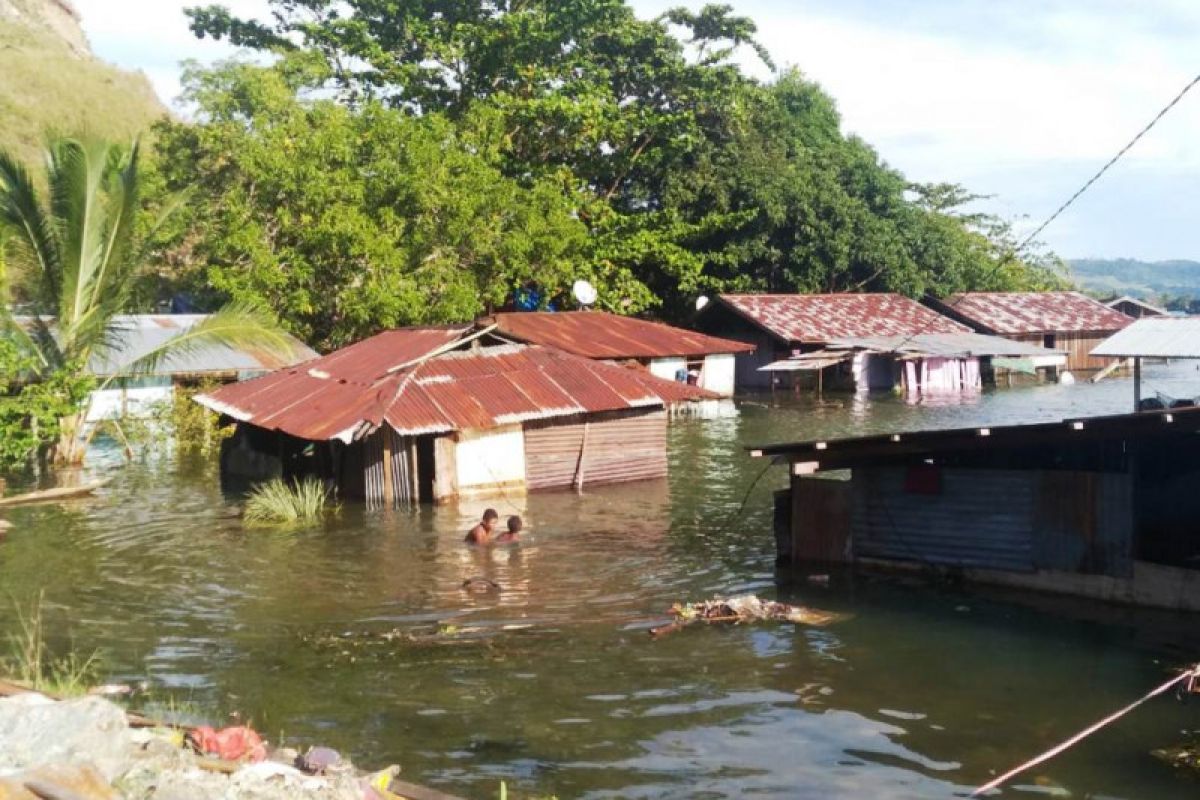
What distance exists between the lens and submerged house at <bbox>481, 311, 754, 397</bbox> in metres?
33.2

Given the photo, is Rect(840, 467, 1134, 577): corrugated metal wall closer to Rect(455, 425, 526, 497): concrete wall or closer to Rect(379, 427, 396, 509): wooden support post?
Rect(455, 425, 526, 497): concrete wall

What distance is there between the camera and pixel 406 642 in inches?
535

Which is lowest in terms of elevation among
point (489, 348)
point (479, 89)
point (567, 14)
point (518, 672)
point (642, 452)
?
point (518, 672)

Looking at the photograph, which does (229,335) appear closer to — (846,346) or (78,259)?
(78,259)

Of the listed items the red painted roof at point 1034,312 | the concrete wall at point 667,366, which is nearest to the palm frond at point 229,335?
the concrete wall at point 667,366

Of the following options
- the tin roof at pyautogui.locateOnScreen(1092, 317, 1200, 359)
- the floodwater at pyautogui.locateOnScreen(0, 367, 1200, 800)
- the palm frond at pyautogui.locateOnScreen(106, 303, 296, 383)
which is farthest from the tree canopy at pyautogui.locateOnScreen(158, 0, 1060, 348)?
the tin roof at pyautogui.locateOnScreen(1092, 317, 1200, 359)

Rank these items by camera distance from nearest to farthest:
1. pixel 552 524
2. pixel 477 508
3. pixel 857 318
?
1. pixel 552 524
2. pixel 477 508
3. pixel 857 318

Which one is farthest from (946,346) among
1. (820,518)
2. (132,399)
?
(820,518)

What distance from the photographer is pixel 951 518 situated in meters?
15.3

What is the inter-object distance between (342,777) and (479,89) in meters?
38.0

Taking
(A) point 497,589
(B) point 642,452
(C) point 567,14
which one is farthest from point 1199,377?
(A) point 497,589

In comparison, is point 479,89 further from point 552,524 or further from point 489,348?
point 552,524

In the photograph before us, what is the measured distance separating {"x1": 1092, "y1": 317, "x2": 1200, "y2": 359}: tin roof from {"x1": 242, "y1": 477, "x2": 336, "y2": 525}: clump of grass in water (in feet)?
53.1

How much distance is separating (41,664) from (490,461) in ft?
36.4
